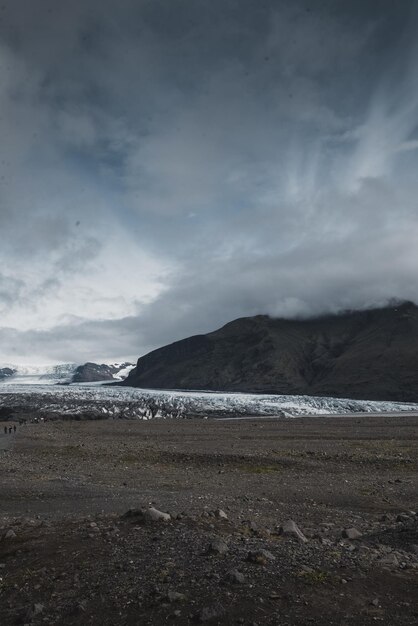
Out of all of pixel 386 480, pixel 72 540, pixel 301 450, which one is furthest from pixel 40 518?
pixel 301 450

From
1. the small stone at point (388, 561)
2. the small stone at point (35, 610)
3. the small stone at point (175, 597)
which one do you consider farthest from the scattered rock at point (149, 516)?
the small stone at point (388, 561)

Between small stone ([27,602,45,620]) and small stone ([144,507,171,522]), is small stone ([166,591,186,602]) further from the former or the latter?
small stone ([144,507,171,522])

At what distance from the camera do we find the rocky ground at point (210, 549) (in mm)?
6898

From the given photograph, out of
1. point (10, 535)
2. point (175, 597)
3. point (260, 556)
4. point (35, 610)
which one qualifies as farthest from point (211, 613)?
point (10, 535)

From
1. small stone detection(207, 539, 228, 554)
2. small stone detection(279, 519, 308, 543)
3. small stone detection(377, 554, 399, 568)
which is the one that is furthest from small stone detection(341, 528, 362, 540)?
small stone detection(207, 539, 228, 554)

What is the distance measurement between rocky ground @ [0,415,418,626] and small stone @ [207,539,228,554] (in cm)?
2

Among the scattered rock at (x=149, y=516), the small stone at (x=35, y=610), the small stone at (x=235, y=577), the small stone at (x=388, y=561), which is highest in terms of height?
the scattered rock at (x=149, y=516)

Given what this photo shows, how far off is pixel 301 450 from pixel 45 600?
79.7ft

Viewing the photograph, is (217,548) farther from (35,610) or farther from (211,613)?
(35,610)

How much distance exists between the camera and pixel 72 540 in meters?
10.0

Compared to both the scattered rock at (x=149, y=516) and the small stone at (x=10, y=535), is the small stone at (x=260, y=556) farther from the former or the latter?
the small stone at (x=10, y=535)

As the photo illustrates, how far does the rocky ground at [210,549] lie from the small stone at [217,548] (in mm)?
24

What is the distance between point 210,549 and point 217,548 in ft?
0.44

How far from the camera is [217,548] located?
8711 millimetres
